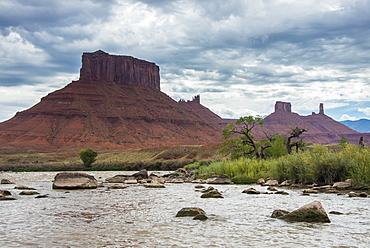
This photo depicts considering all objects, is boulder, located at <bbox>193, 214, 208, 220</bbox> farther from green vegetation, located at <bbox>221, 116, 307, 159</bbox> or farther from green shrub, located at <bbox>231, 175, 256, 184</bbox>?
green vegetation, located at <bbox>221, 116, 307, 159</bbox>

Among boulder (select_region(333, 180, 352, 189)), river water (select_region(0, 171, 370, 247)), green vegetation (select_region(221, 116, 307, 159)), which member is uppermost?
green vegetation (select_region(221, 116, 307, 159))

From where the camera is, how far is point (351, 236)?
9.45 m

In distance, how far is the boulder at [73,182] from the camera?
25.3 metres

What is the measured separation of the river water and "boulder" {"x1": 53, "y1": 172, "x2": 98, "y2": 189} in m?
8.52

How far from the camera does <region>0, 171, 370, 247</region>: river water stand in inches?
351

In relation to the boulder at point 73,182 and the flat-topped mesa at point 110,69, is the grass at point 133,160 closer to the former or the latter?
the boulder at point 73,182

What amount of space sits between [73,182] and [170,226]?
55.0ft

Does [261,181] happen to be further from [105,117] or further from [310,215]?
[105,117]

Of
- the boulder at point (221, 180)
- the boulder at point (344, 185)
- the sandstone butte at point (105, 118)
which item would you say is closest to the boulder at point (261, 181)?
the boulder at point (221, 180)

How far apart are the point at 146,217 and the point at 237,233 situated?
161 inches

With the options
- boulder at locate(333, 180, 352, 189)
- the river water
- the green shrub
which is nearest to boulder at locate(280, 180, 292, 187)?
the green shrub

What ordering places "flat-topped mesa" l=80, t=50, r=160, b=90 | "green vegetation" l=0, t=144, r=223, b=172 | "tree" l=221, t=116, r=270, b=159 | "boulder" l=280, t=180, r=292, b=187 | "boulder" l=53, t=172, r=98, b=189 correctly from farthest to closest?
"flat-topped mesa" l=80, t=50, r=160, b=90 → "green vegetation" l=0, t=144, r=223, b=172 → "tree" l=221, t=116, r=270, b=159 → "boulder" l=53, t=172, r=98, b=189 → "boulder" l=280, t=180, r=292, b=187

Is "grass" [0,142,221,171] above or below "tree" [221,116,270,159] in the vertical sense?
below

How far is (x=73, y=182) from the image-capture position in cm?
2588
